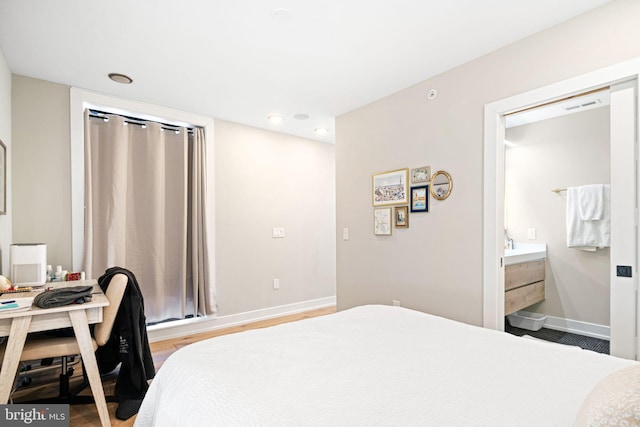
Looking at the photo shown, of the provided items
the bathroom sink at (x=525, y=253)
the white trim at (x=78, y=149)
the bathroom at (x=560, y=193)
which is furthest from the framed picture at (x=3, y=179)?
the bathroom at (x=560, y=193)

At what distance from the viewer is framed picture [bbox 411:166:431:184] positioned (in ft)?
9.28

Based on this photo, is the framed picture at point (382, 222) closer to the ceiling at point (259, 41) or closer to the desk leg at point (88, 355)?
the ceiling at point (259, 41)

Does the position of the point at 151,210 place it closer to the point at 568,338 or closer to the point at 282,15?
the point at 282,15

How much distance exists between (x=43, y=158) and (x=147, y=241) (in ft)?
3.80

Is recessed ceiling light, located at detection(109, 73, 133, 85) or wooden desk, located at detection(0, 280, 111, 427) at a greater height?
recessed ceiling light, located at detection(109, 73, 133, 85)

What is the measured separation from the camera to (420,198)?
289 cm

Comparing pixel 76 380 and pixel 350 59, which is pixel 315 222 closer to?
pixel 350 59

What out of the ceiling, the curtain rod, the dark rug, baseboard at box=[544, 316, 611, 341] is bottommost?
the dark rug

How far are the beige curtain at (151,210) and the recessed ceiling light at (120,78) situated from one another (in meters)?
0.55

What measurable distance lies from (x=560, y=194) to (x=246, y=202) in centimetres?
372

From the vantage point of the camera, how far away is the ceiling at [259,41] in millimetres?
1933

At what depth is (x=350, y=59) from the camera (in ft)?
8.34

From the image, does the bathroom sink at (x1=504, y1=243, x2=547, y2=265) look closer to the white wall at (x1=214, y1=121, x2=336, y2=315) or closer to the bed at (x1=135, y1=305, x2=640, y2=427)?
the bed at (x1=135, y1=305, x2=640, y2=427)

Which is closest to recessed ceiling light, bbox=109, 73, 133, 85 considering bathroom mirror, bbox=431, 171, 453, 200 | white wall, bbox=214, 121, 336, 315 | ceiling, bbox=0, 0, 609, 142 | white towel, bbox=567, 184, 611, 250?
ceiling, bbox=0, 0, 609, 142
